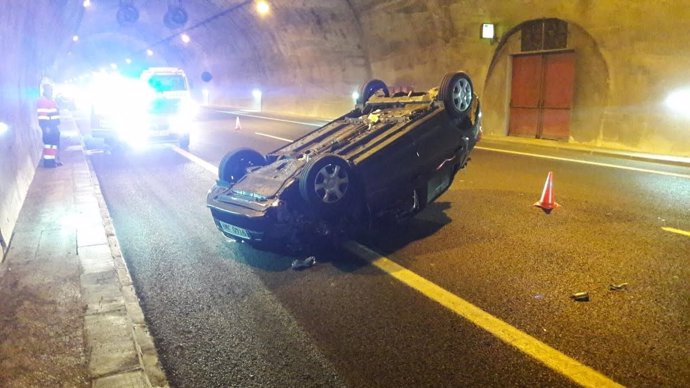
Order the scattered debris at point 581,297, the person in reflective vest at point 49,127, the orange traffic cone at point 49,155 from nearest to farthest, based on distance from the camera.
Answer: the scattered debris at point 581,297 → the person in reflective vest at point 49,127 → the orange traffic cone at point 49,155

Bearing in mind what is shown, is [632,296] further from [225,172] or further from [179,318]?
[225,172]

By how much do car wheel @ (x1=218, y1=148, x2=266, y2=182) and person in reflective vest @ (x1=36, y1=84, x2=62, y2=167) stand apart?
26.0ft

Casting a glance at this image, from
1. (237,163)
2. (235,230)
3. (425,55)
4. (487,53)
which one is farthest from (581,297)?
(425,55)

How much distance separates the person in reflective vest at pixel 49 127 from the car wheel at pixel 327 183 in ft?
31.7

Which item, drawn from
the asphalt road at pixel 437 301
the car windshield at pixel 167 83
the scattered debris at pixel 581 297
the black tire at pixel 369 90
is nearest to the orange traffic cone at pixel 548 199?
the asphalt road at pixel 437 301

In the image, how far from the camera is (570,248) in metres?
5.77

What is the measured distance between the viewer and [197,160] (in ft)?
43.8

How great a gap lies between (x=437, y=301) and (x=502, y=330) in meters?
0.70

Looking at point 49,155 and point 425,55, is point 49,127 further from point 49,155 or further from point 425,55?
point 425,55

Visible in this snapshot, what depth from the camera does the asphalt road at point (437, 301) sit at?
138 inches

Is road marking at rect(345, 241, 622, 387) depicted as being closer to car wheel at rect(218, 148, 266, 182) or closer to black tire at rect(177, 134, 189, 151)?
car wheel at rect(218, 148, 266, 182)

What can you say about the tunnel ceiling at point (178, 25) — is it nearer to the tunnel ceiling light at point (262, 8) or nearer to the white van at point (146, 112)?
the tunnel ceiling light at point (262, 8)

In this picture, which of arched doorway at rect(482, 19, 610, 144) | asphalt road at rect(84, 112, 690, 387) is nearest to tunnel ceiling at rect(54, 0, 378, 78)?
arched doorway at rect(482, 19, 610, 144)

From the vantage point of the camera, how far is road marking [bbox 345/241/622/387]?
3312mm
